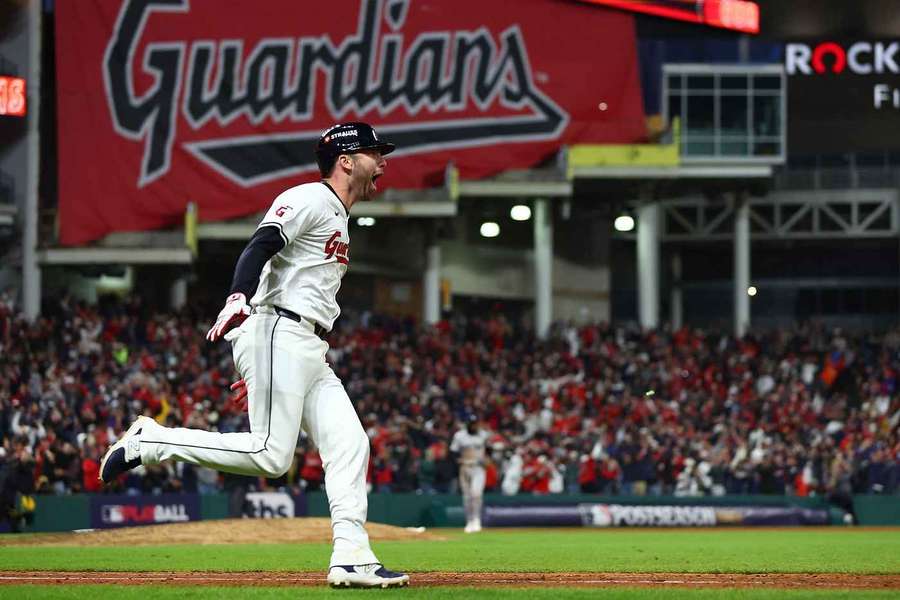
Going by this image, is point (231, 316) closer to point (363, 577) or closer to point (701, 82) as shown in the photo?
point (363, 577)

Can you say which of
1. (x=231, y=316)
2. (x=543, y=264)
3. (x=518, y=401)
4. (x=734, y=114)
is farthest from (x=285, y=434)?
(x=734, y=114)

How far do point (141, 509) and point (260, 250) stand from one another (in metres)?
→ 17.0

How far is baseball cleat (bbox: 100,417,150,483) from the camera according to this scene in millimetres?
7461

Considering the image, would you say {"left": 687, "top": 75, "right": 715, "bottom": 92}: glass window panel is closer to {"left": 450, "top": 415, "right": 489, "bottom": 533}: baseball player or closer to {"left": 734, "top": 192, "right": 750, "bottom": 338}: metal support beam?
{"left": 734, "top": 192, "right": 750, "bottom": 338}: metal support beam

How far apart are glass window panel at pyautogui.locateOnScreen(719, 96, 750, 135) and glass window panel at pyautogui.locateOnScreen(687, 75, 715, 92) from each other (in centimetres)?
50

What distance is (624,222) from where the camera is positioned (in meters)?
44.0

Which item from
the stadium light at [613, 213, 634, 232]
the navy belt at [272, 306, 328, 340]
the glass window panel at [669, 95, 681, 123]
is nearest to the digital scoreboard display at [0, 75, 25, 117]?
the glass window panel at [669, 95, 681, 123]

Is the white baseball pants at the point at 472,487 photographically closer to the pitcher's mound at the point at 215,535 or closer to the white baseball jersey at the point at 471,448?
the white baseball jersey at the point at 471,448

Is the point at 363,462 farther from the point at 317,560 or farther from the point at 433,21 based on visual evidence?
the point at 433,21

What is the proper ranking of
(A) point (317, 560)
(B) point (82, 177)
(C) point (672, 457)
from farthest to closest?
(B) point (82, 177) < (C) point (672, 457) < (A) point (317, 560)

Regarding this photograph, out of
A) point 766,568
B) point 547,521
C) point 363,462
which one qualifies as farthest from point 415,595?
point 547,521

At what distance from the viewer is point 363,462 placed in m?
7.36

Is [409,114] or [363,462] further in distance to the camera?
[409,114]

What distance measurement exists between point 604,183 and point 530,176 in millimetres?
2602
